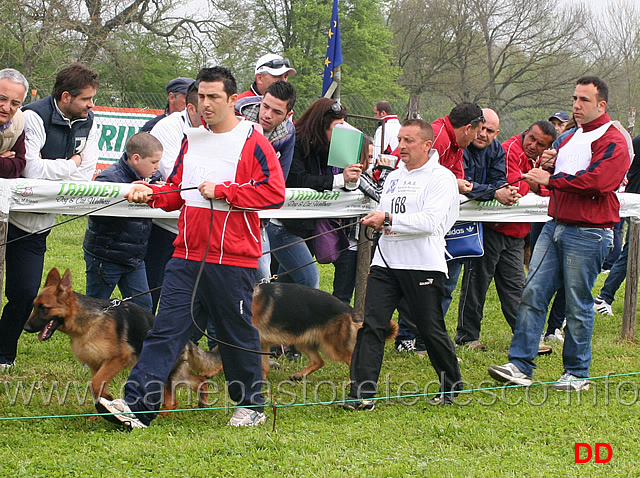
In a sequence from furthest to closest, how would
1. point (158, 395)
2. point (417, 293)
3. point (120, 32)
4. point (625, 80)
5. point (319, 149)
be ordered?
1. point (625, 80)
2. point (120, 32)
3. point (319, 149)
4. point (417, 293)
5. point (158, 395)

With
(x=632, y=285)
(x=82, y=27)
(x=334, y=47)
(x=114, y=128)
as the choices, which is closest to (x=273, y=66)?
(x=334, y=47)

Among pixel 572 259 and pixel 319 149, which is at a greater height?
pixel 319 149

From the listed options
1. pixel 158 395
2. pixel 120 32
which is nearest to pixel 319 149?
pixel 158 395

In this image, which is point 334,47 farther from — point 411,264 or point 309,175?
point 411,264

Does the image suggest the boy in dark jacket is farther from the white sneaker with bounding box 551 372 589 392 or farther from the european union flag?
the european union flag

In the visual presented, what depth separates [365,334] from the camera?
200 inches

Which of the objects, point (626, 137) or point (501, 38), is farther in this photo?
point (501, 38)

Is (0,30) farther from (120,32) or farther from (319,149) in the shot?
(319,149)

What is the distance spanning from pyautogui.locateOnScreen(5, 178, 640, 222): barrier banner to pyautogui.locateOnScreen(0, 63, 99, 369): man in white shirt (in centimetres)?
17

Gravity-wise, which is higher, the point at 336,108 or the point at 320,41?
the point at 320,41

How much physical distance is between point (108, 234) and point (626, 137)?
155 inches

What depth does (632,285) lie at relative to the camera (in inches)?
296

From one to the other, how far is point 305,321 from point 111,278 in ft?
5.03

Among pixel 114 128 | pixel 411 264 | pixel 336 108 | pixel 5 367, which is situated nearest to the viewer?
pixel 411 264
